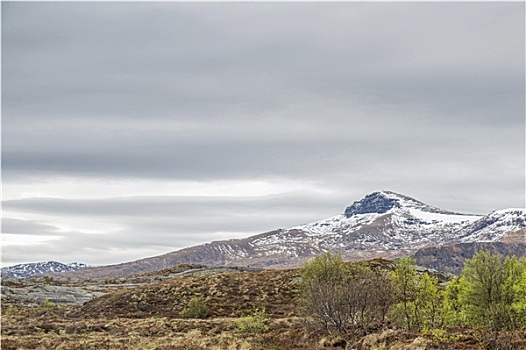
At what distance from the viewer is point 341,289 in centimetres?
4059

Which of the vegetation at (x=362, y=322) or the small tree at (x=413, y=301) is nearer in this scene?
the vegetation at (x=362, y=322)

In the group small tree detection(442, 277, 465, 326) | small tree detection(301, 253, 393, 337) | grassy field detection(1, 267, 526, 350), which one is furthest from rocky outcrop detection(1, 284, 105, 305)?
small tree detection(442, 277, 465, 326)

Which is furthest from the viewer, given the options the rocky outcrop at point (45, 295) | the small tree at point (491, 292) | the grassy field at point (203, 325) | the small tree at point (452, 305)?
the rocky outcrop at point (45, 295)

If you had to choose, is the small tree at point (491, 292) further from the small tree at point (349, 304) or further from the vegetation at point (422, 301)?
the small tree at point (349, 304)

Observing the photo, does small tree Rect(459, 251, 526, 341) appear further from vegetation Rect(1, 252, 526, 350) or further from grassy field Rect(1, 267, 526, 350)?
grassy field Rect(1, 267, 526, 350)

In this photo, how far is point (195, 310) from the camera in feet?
228

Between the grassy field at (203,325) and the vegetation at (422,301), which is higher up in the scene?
the vegetation at (422,301)

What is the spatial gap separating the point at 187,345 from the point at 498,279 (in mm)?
20500

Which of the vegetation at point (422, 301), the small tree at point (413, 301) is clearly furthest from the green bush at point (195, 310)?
the small tree at point (413, 301)

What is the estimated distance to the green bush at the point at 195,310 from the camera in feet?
227

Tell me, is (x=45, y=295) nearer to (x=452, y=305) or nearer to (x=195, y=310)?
(x=195, y=310)

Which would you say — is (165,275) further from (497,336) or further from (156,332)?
(497,336)

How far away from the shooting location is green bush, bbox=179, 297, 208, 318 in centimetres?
6919

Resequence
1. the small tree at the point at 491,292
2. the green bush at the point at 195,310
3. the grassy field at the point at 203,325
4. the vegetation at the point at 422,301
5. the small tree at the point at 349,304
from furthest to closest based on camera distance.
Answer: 1. the green bush at the point at 195,310
2. the small tree at the point at 349,304
3. the vegetation at the point at 422,301
4. the small tree at the point at 491,292
5. the grassy field at the point at 203,325
